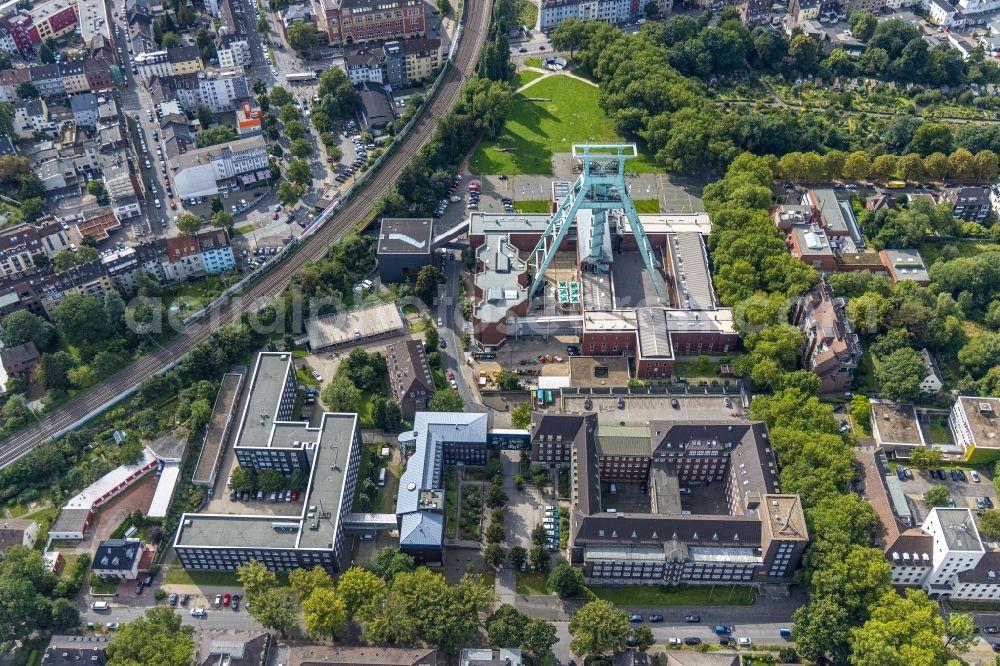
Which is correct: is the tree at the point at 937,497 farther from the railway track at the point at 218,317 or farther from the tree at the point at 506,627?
the railway track at the point at 218,317

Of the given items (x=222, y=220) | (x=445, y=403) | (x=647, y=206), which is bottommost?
(x=445, y=403)

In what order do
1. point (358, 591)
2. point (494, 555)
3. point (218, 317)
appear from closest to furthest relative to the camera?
point (358, 591)
point (494, 555)
point (218, 317)

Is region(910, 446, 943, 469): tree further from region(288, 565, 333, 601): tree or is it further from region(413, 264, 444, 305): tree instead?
region(288, 565, 333, 601): tree

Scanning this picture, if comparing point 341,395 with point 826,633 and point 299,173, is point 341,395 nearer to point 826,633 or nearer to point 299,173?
point 299,173

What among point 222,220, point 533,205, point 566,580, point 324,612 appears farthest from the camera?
point 533,205

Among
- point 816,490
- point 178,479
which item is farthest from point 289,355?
point 816,490

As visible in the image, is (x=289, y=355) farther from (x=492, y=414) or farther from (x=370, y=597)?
(x=370, y=597)

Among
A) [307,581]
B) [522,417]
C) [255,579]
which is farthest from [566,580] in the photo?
[255,579]

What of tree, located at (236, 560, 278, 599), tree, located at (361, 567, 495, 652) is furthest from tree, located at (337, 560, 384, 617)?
tree, located at (236, 560, 278, 599)
